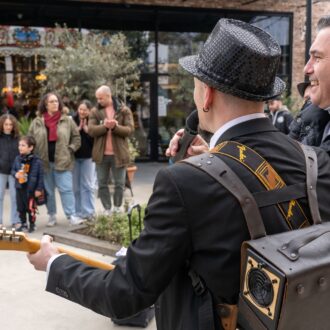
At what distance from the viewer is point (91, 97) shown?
37.2 ft

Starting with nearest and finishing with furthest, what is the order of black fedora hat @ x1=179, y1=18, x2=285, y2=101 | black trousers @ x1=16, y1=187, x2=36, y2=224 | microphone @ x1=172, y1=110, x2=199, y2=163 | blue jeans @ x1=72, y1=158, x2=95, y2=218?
black fedora hat @ x1=179, y1=18, x2=285, y2=101 < microphone @ x1=172, y1=110, x2=199, y2=163 < black trousers @ x1=16, y1=187, x2=36, y2=224 < blue jeans @ x1=72, y1=158, x2=95, y2=218

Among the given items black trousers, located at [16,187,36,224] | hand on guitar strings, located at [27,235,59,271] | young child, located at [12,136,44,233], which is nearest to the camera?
hand on guitar strings, located at [27,235,59,271]

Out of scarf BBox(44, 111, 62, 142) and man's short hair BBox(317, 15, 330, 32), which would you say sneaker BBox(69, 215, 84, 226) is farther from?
man's short hair BBox(317, 15, 330, 32)

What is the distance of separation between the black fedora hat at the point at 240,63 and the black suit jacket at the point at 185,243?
5.0 inches

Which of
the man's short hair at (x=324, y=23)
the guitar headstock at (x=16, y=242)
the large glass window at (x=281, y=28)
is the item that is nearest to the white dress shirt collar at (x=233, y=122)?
the guitar headstock at (x=16, y=242)

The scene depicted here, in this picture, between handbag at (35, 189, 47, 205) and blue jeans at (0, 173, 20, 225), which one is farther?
blue jeans at (0, 173, 20, 225)

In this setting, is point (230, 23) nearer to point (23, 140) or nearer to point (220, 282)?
point (220, 282)

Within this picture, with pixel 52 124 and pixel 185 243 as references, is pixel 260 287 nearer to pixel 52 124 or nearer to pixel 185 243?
pixel 185 243

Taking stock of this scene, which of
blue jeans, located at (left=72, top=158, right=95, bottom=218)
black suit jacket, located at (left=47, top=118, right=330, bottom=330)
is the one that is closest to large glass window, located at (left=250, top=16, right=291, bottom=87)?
blue jeans, located at (left=72, top=158, right=95, bottom=218)

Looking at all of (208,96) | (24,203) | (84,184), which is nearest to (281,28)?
(84,184)

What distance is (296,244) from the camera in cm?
141

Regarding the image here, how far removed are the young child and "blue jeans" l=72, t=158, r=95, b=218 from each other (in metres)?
0.84

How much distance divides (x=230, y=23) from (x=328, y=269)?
877 millimetres

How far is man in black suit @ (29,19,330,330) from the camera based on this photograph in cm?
151
